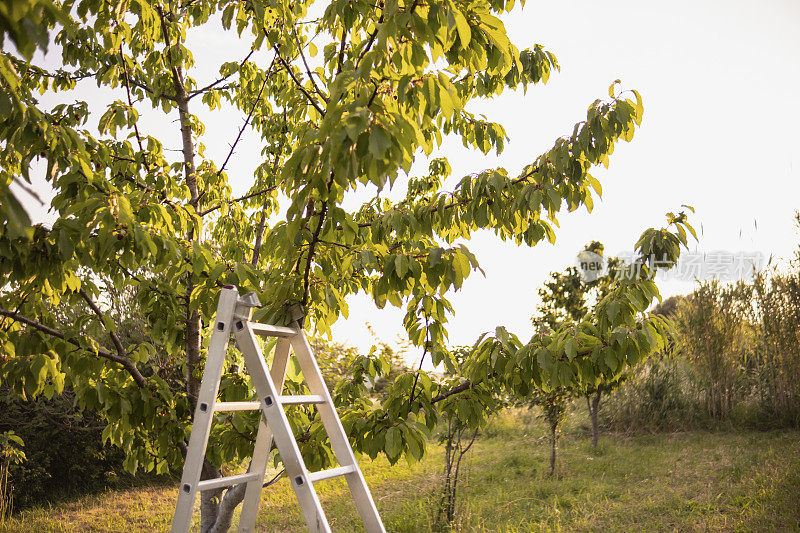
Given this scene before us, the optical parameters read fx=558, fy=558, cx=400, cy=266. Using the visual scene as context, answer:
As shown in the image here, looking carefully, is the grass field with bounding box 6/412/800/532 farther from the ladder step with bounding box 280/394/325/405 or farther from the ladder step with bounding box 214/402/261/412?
the ladder step with bounding box 214/402/261/412

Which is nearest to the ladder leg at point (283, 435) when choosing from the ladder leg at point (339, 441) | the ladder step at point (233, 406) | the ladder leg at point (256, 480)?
the ladder step at point (233, 406)

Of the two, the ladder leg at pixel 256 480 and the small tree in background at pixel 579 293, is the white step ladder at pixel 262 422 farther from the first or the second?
the small tree in background at pixel 579 293

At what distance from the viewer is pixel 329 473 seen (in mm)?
2096

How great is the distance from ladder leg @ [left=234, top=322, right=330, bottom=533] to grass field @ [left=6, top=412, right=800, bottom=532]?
367 cm

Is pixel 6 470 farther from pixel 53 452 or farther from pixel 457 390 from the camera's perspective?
pixel 457 390

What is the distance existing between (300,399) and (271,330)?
11.6 inches

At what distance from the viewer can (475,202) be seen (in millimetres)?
2322

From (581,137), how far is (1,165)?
9.02 feet

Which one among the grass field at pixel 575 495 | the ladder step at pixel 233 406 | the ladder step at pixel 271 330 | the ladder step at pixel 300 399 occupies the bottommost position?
the grass field at pixel 575 495

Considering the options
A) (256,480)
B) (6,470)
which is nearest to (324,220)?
(256,480)

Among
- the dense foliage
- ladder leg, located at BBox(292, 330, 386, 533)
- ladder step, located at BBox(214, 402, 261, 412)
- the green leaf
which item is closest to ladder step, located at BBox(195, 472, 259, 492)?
ladder step, located at BBox(214, 402, 261, 412)

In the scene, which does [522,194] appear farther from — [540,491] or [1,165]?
[540,491]

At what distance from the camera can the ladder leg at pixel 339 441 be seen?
2.16 meters

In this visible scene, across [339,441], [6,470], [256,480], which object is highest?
[339,441]
